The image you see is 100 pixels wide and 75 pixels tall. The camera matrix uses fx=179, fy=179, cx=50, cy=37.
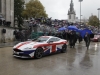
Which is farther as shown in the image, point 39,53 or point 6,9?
point 6,9

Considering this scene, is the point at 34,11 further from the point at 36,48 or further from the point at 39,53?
the point at 36,48

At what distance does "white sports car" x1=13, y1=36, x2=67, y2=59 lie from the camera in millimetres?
10805

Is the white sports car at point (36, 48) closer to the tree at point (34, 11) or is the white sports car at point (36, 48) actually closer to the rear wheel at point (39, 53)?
the rear wheel at point (39, 53)

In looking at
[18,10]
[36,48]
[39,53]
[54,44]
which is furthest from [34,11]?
[36,48]

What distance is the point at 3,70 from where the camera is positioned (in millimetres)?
8094

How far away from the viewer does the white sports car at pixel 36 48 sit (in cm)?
1080

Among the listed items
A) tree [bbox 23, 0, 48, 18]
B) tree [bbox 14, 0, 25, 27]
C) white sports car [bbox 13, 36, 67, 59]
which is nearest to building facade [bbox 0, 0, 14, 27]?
tree [bbox 14, 0, 25, 27]

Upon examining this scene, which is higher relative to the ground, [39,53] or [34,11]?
[34,11]

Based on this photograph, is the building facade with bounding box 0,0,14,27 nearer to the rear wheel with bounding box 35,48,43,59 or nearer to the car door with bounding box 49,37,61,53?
the car door with bounding box 49,37,61,53

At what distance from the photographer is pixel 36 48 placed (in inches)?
441

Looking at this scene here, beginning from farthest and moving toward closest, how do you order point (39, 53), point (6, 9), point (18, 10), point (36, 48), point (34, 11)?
1. point (34, 11)
2. point (18, 10)
3. point (6, 9)
4. point (39, 53)
5. point (36, 48)

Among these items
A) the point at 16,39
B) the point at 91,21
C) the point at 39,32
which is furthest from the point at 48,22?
the point at 91,21

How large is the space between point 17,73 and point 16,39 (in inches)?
685

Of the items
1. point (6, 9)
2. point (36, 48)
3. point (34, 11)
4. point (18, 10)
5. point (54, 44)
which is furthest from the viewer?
point (34, 11)
